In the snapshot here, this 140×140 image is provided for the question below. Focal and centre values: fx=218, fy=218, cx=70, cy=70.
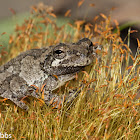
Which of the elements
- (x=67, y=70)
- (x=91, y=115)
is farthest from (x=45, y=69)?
(x=91, y=115)

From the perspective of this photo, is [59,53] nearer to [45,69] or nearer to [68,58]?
[68,58]

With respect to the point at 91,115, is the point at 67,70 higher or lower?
higher

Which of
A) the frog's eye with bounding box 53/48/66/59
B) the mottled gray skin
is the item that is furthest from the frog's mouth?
the frog's eye with bounding box 53/48/66/59

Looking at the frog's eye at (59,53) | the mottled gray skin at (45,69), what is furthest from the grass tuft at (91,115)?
the frog's eye at (59,53)

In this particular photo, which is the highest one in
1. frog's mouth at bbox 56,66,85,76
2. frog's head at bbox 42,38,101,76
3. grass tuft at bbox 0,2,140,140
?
frog's head at bbox 42,38,101,76

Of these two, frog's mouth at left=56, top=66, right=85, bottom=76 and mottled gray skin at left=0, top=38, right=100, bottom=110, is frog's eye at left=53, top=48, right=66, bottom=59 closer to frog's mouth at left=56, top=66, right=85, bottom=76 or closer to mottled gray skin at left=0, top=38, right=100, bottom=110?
mottled gray skin at left=0, top=38, right=100, bottom=110

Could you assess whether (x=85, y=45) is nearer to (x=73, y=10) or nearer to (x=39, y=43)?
(x=39, y=43)

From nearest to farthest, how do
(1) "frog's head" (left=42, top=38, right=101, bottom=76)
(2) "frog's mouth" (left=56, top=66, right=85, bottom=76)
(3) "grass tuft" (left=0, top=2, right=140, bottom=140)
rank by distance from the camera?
(3) "grass tuft" (left=0, top=2, right=140, bottom=140)
(1) "frog's head" (left=42, top=38, right=101, bottom=76)
(2) "frog's mouth" (left=56, top=66, right=85, bottom=76)

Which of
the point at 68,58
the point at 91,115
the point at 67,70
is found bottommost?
the point at 91,115

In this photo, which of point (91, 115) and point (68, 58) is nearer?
point (91, 115)
